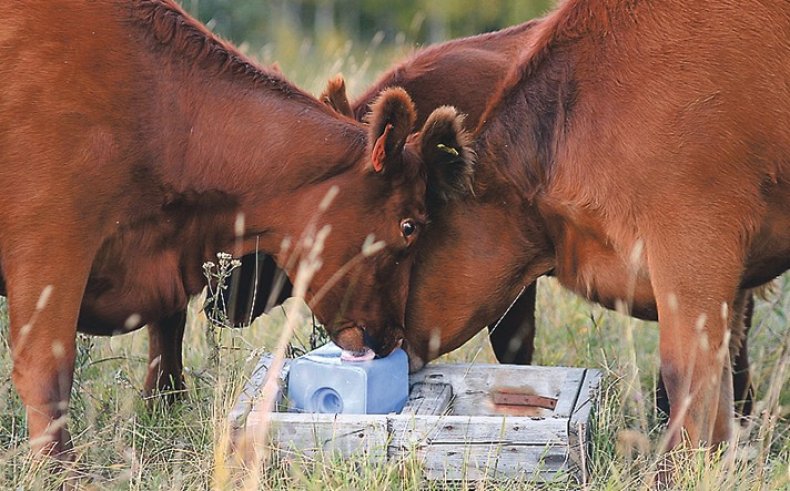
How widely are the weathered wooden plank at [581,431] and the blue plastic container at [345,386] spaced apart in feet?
2.28

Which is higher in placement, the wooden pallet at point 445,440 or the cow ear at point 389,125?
the cow ear at point 389,125

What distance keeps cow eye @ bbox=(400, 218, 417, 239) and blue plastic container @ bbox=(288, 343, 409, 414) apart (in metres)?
0.48

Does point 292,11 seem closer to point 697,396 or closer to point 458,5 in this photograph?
point 458,5

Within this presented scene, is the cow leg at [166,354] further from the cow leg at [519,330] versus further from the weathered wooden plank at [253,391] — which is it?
the cow leg at [519,330]

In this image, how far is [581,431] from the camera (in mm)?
4453

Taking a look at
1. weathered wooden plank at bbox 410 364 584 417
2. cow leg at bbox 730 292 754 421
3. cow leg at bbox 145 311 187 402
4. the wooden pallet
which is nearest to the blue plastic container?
weathered wooden plank at bbox 410 364 584 417

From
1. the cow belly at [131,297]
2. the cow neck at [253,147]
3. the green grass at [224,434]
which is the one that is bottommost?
the green grass at [224,434]

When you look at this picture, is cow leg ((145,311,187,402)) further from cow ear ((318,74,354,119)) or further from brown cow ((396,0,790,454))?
brown cow ((396,0,790,454))

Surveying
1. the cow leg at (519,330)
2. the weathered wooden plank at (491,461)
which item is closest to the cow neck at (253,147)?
the weathered wooden plank at (491,461)

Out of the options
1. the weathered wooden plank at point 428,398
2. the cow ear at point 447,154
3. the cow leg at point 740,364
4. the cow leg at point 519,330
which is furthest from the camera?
the cow leg at point 519,330

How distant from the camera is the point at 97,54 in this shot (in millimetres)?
4695

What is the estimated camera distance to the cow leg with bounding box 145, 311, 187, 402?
5.61 metres

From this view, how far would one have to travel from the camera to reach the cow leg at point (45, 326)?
4562 mm

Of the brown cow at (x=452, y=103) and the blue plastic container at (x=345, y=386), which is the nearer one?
the blue plastic container at (x=345, y=386)
